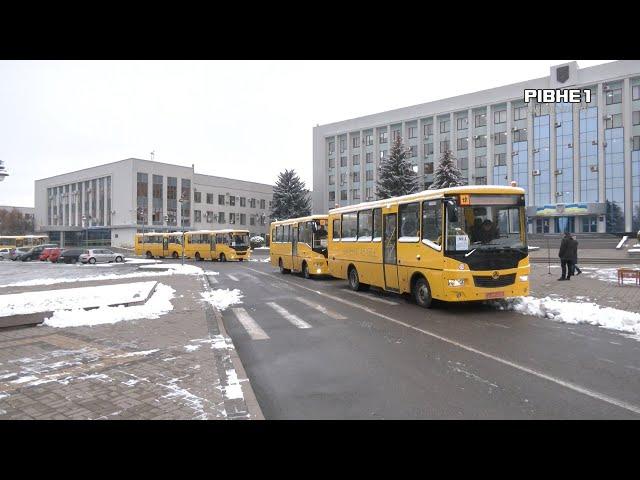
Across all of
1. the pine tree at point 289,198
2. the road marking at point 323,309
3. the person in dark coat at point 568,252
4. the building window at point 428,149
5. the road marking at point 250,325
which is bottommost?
the road marking at point 250,325

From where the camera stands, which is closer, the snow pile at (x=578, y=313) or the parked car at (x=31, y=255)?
the snow pile at (x=578, y=313)

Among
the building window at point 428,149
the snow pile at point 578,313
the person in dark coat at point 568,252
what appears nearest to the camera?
the snow pile at point 578,313

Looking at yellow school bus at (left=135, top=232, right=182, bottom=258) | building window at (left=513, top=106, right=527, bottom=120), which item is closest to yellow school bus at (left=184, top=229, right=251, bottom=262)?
yellow school bus at (left=135, top=232, right=182, bottom=258)

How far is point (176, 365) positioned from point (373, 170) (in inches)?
2718

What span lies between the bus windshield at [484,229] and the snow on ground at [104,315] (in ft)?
23.9

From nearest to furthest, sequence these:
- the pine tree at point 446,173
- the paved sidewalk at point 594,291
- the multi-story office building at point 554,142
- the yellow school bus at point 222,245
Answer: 1. the paved sidewalk at point 594,291
2. the yellow school bus at point 222,245
3. the pine tree at point 446,173
4. the multi-story office building at point 554,142

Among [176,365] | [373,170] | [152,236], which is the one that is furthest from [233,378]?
[373,170]

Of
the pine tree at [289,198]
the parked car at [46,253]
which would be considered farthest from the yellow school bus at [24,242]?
the pine tree at [289,198]

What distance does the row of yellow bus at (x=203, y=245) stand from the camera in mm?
39375

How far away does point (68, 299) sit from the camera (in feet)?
40.8

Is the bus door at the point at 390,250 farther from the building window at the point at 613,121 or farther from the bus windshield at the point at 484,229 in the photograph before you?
the building window at the point at 613,121

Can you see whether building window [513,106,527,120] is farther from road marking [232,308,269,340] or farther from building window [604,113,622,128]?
road marking [232,308,269,340]
